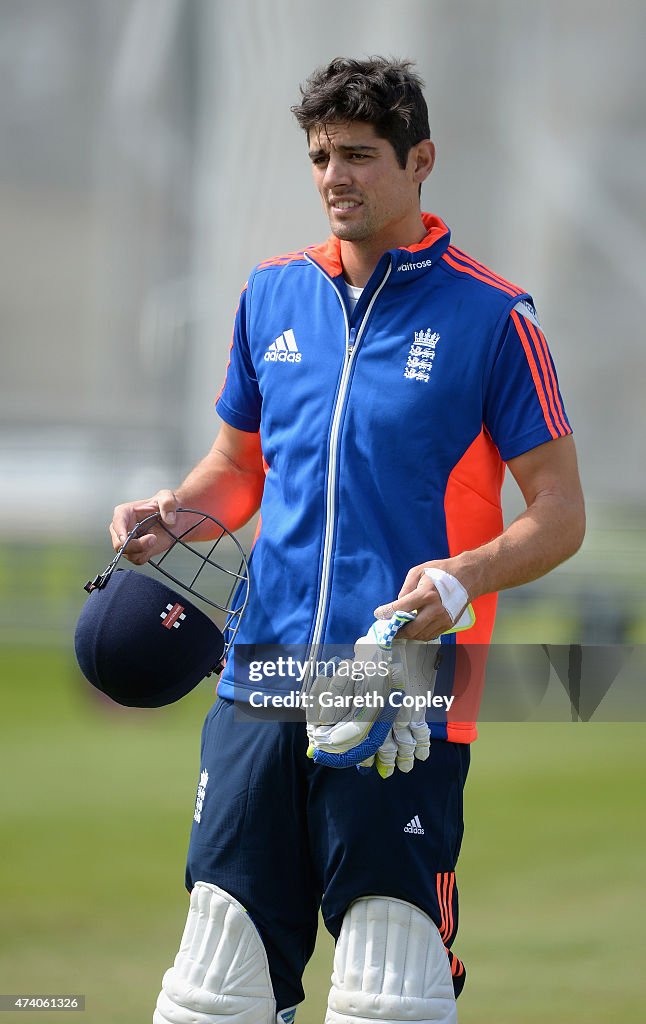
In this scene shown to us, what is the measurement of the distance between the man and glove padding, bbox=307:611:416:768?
84 millimetres

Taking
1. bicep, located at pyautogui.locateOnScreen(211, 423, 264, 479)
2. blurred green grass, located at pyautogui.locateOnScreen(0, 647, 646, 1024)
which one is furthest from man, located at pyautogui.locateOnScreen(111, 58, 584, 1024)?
blurred green grass, located at pyautogui.locateOnScreen(0, 647, 646, 1024)

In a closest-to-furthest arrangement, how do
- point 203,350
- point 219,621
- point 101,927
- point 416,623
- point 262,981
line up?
point 416,623 < point 262,981 < point 101,927 < point 219,621 < point 203,350

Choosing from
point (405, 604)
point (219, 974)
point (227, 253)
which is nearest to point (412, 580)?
point (405, 604)

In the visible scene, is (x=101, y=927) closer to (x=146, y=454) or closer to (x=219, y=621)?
(x=219, y=621)

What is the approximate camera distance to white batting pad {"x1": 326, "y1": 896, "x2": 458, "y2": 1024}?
2.18 metres

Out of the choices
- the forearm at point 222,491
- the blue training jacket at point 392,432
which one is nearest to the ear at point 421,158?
the blue training jacket at point 392,432

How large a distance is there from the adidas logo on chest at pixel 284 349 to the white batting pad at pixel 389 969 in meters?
0.89

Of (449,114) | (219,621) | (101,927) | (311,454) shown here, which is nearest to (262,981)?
(311,454)

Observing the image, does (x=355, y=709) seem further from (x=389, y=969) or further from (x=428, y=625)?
(x=389, y=969)

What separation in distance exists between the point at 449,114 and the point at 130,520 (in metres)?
3.04

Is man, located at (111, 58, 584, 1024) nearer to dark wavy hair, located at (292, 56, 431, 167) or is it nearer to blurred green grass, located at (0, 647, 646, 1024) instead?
dark wavy hair, located at (292, 56, 431, 167)

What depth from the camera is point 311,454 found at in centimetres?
232

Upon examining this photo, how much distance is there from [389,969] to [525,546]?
26.8 inches

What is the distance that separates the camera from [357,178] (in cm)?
231
